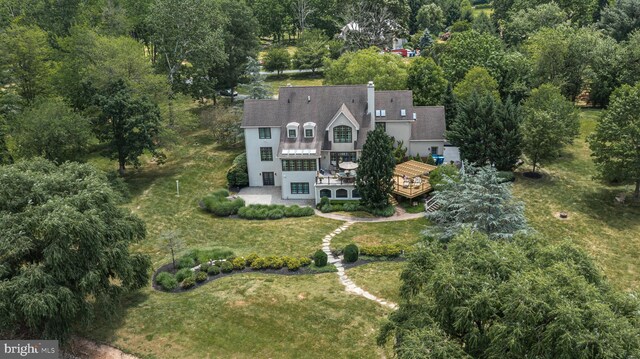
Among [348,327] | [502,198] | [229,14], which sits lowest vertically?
[348,327]

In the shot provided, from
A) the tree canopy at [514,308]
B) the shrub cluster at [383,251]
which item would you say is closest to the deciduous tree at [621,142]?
the shrub cluster at [383,251]

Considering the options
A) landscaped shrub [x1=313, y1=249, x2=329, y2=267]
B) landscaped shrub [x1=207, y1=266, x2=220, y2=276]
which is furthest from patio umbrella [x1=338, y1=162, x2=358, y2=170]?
landscaped shrub [x1=207, y1=266, x2=220, y2=276]

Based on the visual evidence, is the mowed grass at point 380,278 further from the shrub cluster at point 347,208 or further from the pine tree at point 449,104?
the pine tree at point 449,104

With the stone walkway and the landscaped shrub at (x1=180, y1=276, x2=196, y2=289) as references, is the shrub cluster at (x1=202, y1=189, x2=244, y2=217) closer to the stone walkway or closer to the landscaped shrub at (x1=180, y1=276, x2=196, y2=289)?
the stone walkway

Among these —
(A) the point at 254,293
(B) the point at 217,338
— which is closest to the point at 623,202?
(A) the point at 254,293

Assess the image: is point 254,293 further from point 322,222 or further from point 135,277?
point 322,222
